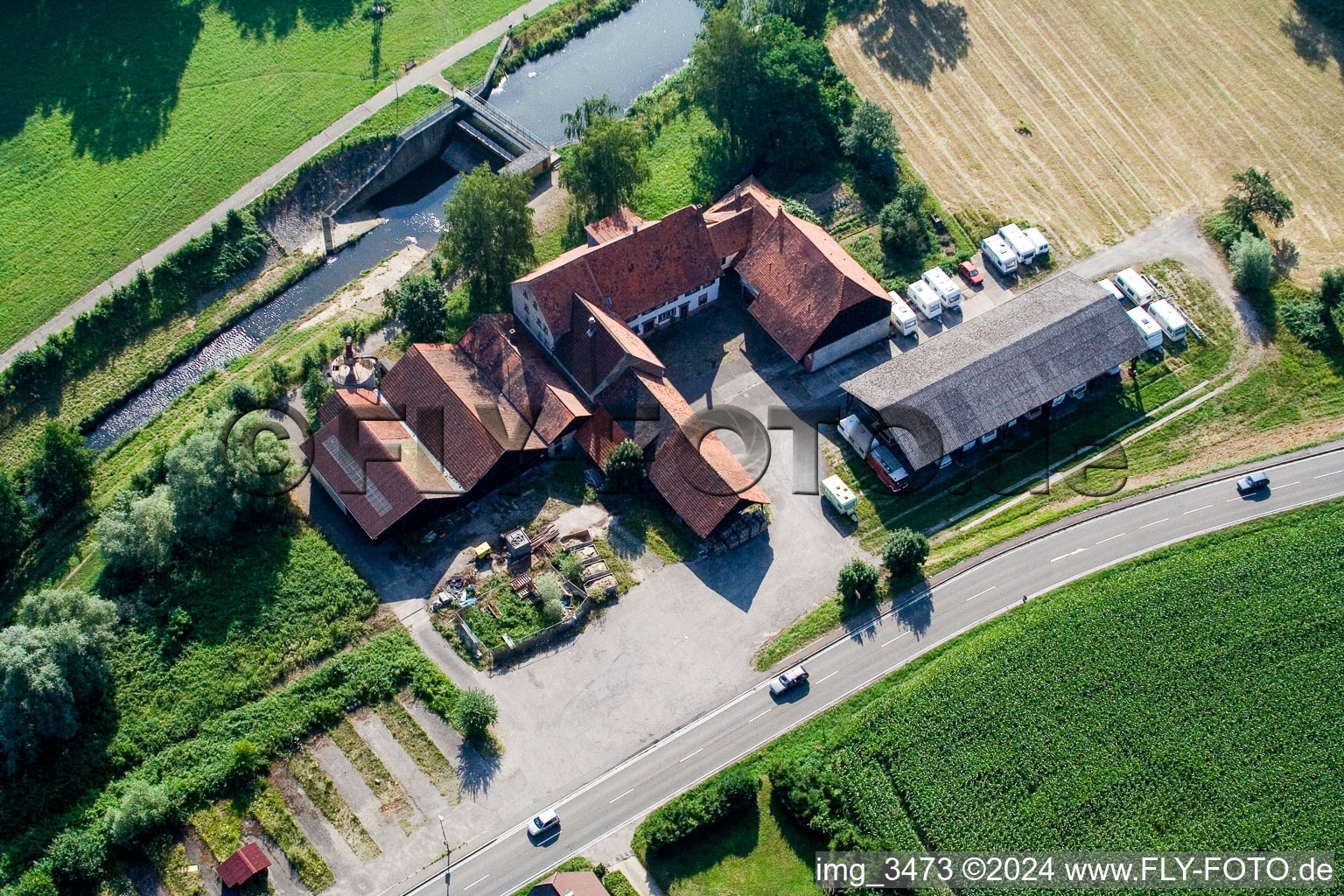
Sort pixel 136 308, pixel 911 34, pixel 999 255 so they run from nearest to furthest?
1. pixel 999 255
2. pixel 136 308
3. pixel 911 34

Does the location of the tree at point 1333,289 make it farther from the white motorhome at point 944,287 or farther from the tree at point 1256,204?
the white motorhome at point 944,287

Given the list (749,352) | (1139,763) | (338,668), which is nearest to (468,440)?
(338,668)

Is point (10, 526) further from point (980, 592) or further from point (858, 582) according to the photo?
point (980, 592)

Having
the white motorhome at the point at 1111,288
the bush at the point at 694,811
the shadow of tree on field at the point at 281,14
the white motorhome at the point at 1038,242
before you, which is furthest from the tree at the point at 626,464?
the shadow of tree on field at the point at 281,14

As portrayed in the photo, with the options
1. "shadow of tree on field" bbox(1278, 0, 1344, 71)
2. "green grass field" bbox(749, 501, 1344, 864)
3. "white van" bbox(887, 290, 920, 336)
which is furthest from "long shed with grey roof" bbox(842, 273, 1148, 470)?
"shadow of tree on field" bbox(1278, 0, 1344, 71)

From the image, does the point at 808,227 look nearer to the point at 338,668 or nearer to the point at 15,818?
the point at 338,668

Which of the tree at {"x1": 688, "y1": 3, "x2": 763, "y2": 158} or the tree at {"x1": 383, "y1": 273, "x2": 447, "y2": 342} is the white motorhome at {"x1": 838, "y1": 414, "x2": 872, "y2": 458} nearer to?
the tree at {"x1": 688, "y1": 3, "x2": 763, "y2": 158}

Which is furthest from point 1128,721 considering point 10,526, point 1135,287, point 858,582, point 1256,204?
point 10,526
